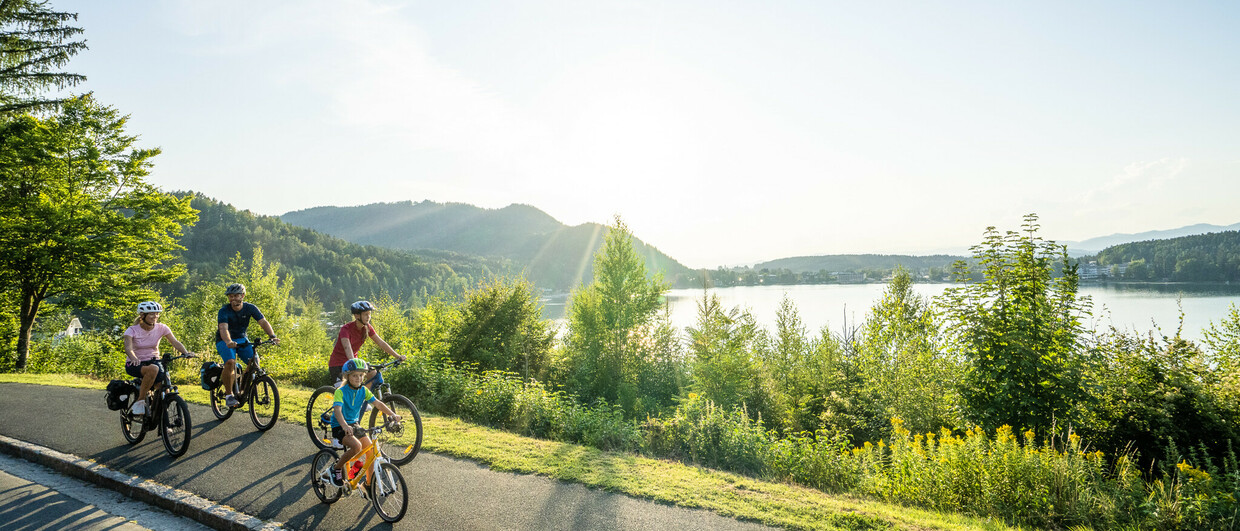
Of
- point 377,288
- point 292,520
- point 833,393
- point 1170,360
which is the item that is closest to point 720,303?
point 833,393

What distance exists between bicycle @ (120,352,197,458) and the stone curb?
2.05 feet

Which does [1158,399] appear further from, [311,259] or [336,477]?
[311,259]

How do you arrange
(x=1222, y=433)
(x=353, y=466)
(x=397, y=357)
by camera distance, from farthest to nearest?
(x=1222, y=433) → (x=397, y=357) → (x=353, y=466)

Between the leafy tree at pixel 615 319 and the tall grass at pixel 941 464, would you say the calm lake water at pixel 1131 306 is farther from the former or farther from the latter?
the tall grass at pixel 941 464

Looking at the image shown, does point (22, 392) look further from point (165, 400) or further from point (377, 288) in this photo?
point (377, 288)

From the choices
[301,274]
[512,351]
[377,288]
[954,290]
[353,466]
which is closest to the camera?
[353,466]

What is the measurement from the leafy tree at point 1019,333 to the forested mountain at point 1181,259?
78.4 meters

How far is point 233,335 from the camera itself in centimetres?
795

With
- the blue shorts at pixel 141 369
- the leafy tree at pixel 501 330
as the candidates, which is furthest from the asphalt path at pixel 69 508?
the leafy tree at pixel 501 330

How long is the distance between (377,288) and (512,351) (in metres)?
94.1

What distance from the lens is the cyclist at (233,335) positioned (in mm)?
7734

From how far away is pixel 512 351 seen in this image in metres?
20.0

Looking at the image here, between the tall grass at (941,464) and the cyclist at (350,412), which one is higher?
the cyclist at (350,412)

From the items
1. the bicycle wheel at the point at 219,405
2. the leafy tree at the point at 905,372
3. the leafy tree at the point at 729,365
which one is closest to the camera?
the bicycle wheel at the point at 219,405
